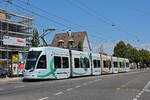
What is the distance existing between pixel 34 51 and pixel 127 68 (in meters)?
32.7

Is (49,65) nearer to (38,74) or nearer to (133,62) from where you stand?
(38,74)

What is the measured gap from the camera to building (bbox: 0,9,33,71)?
35.5 meters

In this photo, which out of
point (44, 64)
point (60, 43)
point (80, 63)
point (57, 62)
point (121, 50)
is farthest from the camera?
point (121, 50)

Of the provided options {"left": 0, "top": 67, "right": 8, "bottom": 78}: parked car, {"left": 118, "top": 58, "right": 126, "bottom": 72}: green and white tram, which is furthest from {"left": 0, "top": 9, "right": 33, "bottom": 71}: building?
{"left": 118, "top": 58, "right": 126, "bottom": 72}: green and white tram

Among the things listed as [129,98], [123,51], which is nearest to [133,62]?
[123,51]

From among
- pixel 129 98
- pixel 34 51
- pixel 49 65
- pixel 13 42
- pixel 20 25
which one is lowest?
pixel 129 98

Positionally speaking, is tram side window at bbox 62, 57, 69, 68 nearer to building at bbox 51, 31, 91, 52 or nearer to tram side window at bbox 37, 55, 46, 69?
tram side window at bbox 37, 55, 46, 69

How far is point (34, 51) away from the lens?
20453 mm

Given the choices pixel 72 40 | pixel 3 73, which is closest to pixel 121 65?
pixel 3 73

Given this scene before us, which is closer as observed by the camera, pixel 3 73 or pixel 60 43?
pixel 3 73

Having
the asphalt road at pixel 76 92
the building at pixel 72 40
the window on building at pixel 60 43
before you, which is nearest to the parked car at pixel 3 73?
the asphalt road at pixel 76 92

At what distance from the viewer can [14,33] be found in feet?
137

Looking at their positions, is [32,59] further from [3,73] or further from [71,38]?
[71,38]

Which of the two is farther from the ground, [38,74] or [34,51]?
[34,51]
